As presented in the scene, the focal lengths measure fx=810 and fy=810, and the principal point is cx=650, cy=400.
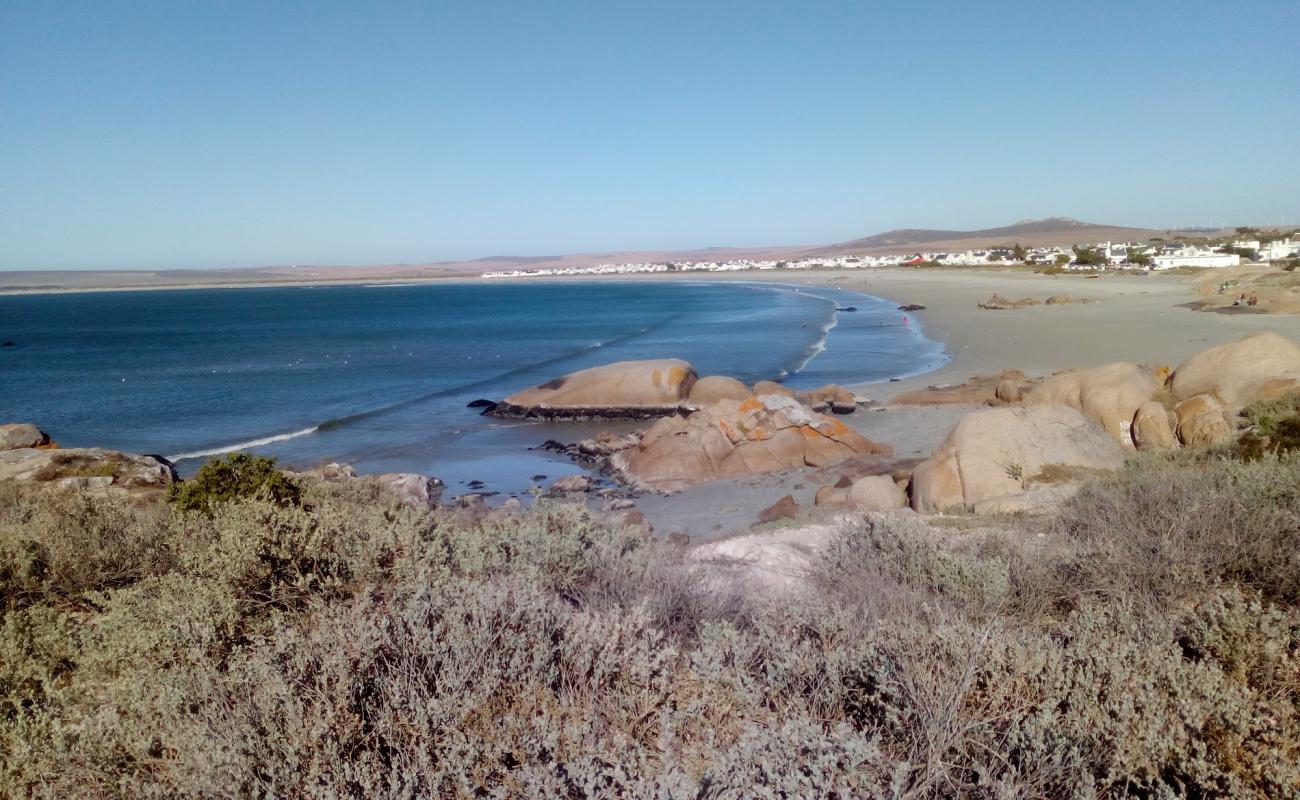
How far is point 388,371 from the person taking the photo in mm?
37875

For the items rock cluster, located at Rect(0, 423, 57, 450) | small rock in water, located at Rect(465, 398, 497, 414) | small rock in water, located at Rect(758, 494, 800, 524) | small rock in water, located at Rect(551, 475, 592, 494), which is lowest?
small rock in water, located at Rect(551, 475, 592, 494)

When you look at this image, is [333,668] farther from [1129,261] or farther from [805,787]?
[1129,261]

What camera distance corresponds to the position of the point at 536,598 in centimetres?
370

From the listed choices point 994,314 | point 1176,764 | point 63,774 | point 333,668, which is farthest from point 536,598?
point 994,314

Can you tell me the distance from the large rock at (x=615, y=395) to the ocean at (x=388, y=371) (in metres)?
1.05

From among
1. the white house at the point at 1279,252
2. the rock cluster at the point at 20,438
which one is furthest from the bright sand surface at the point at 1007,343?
the white house at the point at 1279,252

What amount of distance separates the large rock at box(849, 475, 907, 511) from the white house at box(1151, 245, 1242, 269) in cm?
7048

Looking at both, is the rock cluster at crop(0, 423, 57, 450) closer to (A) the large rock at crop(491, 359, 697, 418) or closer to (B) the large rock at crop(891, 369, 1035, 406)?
(A) the large rock at crop(491, 359, 697, 418)

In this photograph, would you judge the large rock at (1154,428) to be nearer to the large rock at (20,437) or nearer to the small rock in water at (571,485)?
the small rock in water at (571,485)

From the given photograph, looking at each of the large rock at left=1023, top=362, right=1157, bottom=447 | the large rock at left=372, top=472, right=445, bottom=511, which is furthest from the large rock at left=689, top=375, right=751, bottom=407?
the large rock at left=1023, top=362, right=1157, bottom=447

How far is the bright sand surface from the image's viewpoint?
13.8 metres

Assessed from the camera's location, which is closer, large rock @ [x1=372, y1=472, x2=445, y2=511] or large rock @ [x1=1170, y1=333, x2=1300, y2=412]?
large rock @ [x1=1170, y1=333, x2=1300, y2=412]

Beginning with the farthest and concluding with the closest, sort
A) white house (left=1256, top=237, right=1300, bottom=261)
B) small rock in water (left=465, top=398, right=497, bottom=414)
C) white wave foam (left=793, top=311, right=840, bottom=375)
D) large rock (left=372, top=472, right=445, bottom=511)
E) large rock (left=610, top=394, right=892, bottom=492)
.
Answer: white house (left=1256, top=237, right=1300, bottom=261) → white wave foam (left=793, top=311, right=840, bottom=375) → small rock in water (left=465, top=398, right=497, bottom=414) → large rock (left=610, top=394, right=892, bottom=492) → large rock (left=372, top=472, right=445, bottom=511)

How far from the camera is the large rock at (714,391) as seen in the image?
23.1m
